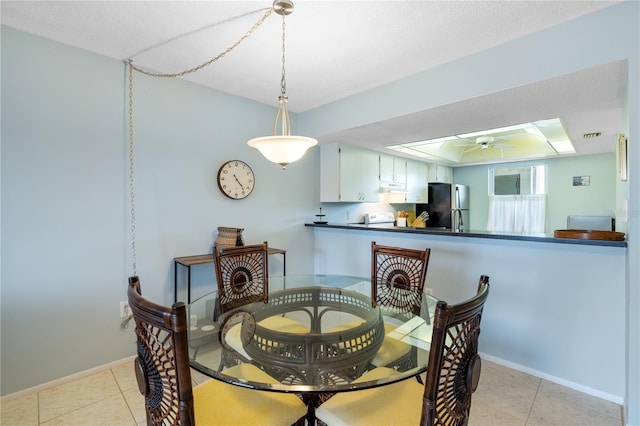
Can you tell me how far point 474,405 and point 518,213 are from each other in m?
4.59

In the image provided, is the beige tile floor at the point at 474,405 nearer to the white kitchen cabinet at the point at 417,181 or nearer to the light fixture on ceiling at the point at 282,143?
the light fixture on ceiling at the point at 282,143

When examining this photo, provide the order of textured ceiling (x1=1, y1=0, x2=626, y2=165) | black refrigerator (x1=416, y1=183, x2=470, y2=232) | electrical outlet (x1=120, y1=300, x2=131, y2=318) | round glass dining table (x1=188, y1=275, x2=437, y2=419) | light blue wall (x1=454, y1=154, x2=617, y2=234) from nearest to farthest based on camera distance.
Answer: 1. round glass dining table (x1=188, y1=275, x2=437, y2=419)
2. textured ceiling (x1=1, y1=0, x2=626, y2=165)
3. electrical outlet (x1=120, y1=300, x2=131, y2=318)
4. light blue wall (x1=454, y1=154, x2=617, y2=234)
5. black refrigerator (x1=416, y1=183, x2=470, y2=232)

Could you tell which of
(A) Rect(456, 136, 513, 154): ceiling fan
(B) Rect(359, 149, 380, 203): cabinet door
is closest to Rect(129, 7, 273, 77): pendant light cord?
(B) Rect(359, 149, 380, 203): cabinet door

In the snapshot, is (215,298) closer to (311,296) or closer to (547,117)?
(311,296)

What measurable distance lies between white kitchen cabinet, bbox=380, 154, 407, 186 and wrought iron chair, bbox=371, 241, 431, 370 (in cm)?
228

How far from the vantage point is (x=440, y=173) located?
5992mm

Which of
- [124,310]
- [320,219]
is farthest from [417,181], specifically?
[124,310]

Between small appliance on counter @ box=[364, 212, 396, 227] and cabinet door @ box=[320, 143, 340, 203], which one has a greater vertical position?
cabinet door @ box=[320, 143, 340, 203]

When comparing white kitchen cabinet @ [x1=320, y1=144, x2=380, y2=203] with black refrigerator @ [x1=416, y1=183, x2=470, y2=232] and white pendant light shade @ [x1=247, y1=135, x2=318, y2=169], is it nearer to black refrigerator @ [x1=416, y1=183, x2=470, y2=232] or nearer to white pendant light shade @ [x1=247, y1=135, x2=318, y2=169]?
black refrigerator @ [x1=416, y1=183, x2=470, y2=232]

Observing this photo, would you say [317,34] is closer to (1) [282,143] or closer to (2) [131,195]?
(1) [282,143]

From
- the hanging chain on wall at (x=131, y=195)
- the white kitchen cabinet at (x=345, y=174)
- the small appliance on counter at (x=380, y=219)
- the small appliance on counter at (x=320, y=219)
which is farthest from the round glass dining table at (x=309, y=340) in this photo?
the small appliance on counter at (x=380, y=219)

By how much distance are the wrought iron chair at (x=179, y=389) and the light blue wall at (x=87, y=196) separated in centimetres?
148

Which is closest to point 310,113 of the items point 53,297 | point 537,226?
point 53,297

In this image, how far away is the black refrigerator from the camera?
5.53 metres
